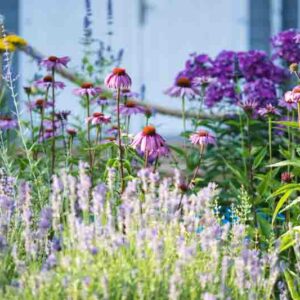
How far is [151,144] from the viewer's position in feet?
11.3

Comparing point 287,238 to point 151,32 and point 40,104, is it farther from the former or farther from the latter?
point 151,32

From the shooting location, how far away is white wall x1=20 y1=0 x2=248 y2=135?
795cm

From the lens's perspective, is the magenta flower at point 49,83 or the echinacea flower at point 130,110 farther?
the magenta flower at point 49,83

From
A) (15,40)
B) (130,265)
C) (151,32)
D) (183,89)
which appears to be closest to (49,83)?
(15,40)

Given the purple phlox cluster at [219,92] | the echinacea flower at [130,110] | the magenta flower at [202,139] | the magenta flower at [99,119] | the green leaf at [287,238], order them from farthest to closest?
1. the purple phlox cluster at [219,92]
2. the echinacea flower at [130,110]
3. the magenta flower at [99,119]
4. the magenta flower at [202,139]
5. the green leaf at [287,238]

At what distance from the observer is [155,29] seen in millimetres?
8023

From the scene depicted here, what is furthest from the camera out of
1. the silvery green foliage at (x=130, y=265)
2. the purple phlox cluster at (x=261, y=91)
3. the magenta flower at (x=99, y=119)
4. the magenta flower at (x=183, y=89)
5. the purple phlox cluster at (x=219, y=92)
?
the purple phlox cluster at (x=219, y=92)

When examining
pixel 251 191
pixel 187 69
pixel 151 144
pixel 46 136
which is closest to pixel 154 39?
pixel 187 69

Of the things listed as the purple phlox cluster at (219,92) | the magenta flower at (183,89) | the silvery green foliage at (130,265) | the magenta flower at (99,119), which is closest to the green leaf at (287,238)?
the silvery green foliage at (130,265)

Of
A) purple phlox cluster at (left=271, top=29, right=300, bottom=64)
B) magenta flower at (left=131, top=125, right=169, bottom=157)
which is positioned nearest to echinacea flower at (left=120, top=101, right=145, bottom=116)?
magenta flower at (left=131, top=125, right=169, bottom=157)

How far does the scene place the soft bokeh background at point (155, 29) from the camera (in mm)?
7934

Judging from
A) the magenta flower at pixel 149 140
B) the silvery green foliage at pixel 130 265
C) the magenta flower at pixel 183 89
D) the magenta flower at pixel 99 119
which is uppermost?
the magenta flower at pixel 183 89

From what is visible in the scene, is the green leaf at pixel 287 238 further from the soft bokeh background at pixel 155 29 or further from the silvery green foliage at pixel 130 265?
the soft bokeh background at pixel 155 29

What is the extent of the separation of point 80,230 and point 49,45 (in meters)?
5.50
